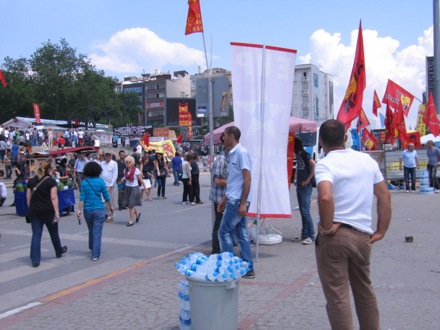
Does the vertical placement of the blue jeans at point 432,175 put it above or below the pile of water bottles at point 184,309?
above

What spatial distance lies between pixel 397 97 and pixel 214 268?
17.8 m

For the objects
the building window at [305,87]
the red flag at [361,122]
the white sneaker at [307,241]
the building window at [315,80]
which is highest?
the building window at [315,80]

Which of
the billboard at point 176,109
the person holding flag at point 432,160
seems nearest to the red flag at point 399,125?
the person holding flag at point 432,160

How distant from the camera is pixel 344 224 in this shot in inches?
146

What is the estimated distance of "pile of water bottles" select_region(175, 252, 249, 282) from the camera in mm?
4359

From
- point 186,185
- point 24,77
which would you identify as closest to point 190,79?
point 24,77

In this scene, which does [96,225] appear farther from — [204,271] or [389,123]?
[389,123]

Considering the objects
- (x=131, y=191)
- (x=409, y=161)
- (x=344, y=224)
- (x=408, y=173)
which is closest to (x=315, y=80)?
(x=408, y=173)

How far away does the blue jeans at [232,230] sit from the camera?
6.37 meters

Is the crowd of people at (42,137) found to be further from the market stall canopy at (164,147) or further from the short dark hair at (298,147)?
the short dark hair at (298,147)

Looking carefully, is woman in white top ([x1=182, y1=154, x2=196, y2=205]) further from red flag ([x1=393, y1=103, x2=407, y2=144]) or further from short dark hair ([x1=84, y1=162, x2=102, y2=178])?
red flag ([x1=393, y1=103, x2=407, y2=144])

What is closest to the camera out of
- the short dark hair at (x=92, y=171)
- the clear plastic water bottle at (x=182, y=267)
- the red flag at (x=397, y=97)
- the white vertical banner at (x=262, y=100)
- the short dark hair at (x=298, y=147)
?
the clear plastic water bottle at (x=182, y=267)

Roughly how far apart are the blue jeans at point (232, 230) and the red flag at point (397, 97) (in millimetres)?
15497

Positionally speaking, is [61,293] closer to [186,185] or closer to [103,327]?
[103,327]
